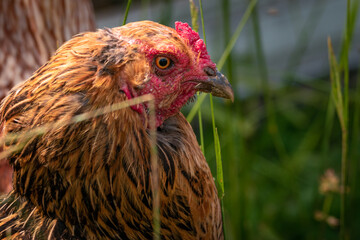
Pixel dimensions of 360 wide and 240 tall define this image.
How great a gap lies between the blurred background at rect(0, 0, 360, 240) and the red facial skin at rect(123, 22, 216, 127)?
1.18 ft

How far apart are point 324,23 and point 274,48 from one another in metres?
0.42

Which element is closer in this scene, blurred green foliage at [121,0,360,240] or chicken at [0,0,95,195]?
blurred green foliage at [121,0,360,240]

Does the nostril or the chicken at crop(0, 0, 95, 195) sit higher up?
the chicken at crop(0, 0, 95, 195)

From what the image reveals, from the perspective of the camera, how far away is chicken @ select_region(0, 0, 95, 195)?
2.10 meters

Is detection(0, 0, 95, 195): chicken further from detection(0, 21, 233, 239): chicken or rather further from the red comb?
the red comb

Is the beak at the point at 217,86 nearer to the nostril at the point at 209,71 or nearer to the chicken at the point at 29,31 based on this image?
the nostril at the point at 209,71

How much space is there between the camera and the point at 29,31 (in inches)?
85.6

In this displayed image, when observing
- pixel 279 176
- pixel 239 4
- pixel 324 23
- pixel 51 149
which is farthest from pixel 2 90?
pixel 324 23

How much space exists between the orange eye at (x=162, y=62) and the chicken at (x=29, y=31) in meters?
1.00

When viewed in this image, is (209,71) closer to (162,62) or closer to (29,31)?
(162,62)

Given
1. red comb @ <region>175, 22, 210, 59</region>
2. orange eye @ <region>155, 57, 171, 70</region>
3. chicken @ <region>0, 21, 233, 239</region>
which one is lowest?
chicken @ <region>0, 21, 233, 239</region>

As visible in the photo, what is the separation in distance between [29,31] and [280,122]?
1.76 metres

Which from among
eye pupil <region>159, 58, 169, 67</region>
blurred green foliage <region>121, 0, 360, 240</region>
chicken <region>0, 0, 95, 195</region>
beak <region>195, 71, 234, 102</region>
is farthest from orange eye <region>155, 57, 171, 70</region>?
chicken <region>0, 0, 95, 195</region>

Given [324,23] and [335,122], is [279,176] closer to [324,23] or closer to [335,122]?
[335,122]
